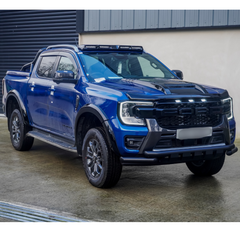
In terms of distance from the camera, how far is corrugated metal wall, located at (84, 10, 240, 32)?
9281 mm

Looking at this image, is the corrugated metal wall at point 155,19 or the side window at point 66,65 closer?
the side window at point 66,65

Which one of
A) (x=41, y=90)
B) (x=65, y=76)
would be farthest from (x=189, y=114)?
(x=41, y=90)

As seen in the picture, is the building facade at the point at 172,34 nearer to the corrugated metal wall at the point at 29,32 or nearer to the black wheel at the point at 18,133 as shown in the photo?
the corrugated metal wall at the point at 29,32

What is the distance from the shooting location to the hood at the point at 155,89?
185 inches

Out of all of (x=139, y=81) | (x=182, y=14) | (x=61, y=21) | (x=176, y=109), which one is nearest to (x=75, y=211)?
(x=176, y=109)

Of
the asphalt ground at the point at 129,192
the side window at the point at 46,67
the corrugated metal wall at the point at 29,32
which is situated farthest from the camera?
the corrugated metal wall at the point at 29,32

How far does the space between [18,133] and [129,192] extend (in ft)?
10.7

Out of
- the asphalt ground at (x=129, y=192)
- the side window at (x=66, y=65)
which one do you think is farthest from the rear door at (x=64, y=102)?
the asphalt ground at (x=129, y=192)

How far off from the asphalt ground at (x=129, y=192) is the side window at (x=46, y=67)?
146 cm

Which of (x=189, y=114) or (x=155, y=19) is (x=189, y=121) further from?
(x=155, y=19)

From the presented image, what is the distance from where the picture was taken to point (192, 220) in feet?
13.2

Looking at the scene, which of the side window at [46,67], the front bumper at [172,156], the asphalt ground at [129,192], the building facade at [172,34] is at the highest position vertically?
the building facade at [172,34]

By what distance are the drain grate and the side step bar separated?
143 cm

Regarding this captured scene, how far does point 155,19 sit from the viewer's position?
33.3 ft
